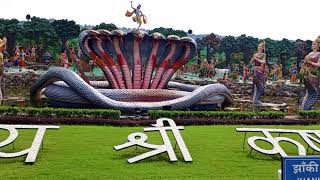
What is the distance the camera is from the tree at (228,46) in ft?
192

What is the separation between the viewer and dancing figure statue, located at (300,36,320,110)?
19406 millimetres

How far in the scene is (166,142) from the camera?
9.68 m

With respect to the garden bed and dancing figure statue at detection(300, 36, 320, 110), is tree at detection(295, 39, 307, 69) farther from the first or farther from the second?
the garden bed

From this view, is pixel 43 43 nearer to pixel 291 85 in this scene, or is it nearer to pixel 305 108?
pixel 291 85

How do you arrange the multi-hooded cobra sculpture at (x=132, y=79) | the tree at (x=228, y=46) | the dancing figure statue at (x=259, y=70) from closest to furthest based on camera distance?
the multi-hooded cobra sculpture at (x=132, y=79) < the dancing figure statue at (x=259, y=70) < the tree at (x=228, y=46)

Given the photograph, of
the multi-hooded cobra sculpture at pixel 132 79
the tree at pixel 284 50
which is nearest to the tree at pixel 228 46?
the tree at pixel 284 50

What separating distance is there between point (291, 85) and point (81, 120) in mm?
31377

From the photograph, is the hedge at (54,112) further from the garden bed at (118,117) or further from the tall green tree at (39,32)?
the tall green tree at (39,32)

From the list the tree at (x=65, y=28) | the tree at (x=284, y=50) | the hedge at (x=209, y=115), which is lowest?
the tree at (x=284, y=50)

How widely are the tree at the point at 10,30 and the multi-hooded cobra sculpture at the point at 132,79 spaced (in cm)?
3048

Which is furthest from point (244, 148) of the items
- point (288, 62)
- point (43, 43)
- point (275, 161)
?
point (288, 62)

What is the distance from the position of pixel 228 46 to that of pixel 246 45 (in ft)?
7.54

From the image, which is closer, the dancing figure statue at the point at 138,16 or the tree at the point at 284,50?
the dancing figure statue at the point at 138,16

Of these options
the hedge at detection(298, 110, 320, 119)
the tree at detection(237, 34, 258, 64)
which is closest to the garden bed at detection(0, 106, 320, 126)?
the hedge at detection(298, 110, 320, 119)
